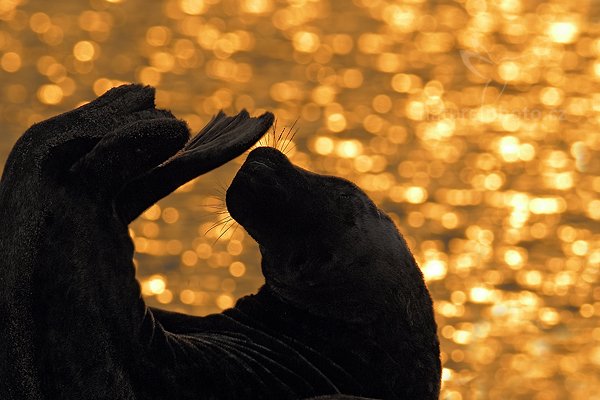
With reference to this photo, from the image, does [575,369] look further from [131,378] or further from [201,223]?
[131,378]

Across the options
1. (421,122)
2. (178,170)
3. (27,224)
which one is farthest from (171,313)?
(421,122)

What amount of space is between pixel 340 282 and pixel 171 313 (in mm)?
594

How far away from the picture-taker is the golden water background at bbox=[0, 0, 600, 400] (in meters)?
21.2

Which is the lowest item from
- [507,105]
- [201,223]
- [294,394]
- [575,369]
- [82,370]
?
[82,370]

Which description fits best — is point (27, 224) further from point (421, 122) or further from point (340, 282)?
point (421, 122)

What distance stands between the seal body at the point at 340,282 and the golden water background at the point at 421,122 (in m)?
8.79

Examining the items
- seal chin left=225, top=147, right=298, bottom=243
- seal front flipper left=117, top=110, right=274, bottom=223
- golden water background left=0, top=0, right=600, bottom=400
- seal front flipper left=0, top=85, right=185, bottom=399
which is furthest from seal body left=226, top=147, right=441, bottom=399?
golden water background left=0, top=0, right=600, bottom=400

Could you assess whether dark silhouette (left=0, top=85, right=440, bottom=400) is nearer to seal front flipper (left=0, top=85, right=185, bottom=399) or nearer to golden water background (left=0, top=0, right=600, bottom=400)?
seal front flipper (left=0, top=85, right=185, bottom=399)

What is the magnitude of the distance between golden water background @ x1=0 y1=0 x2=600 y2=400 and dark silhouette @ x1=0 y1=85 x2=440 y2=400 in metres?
8.80

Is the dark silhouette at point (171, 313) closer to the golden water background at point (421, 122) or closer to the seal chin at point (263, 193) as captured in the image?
the seal chin at point (263, 193)

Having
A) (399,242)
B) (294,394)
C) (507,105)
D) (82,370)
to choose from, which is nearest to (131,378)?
(82,370)

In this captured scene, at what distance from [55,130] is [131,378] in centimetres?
80

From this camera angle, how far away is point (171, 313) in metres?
5.43

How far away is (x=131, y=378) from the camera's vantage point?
4.86 m
